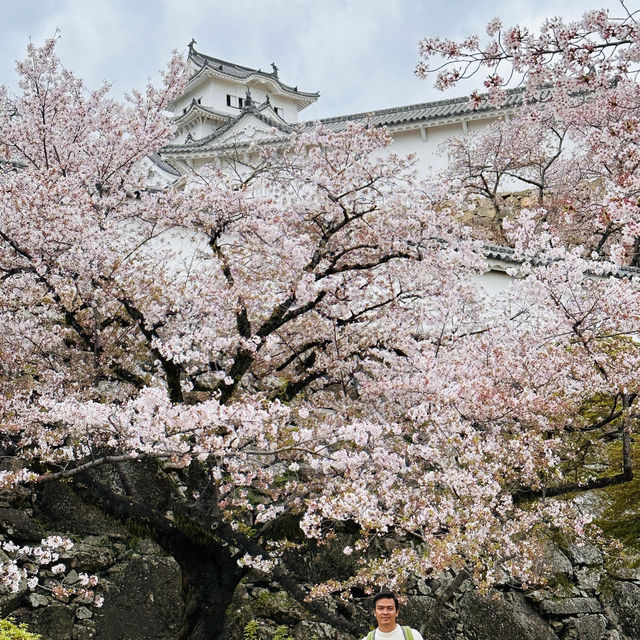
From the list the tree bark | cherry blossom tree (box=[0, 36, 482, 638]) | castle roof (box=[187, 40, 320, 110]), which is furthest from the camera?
castle roof (box=[187, 40, 320, 110])

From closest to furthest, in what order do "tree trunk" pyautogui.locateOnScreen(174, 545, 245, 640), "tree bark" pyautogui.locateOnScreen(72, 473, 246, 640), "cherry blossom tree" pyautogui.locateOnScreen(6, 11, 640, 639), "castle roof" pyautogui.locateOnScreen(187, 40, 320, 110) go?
"cherry blossom tree" pyautogui.locateOnScreen(6, 11, 640, 639)
"tree bark" pyautogui.locateOnScreen(72, 473, 246, 640)
"tree trunk" pyautogui.locateOnScreen(174, 545, 245, 640)
"castle roof" pyautogui.locateOnScreen(187, 40, 320, 110)

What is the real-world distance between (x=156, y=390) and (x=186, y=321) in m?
2.89

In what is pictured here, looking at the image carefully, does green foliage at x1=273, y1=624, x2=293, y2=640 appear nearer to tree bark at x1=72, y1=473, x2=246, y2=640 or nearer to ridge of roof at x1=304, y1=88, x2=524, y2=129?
tree bark at x1=72, y1=473, x2=246, y2=640

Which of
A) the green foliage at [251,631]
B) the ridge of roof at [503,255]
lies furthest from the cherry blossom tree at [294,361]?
the ridge of roof at [503,255]

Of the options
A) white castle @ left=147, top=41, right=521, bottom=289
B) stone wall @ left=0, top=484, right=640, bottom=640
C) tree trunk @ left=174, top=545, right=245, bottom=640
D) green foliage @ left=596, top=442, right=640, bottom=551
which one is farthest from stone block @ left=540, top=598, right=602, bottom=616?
white castle @ left=147, top=41, right=521, bottom=289

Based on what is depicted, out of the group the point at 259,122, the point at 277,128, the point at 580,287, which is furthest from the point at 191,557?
the point at 259,122

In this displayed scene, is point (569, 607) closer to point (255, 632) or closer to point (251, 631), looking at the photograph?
point (255, 632)

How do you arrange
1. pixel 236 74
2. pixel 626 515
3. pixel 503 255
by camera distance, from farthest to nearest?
pixel 236 74 < pixel 503 255 < pixel 626 515

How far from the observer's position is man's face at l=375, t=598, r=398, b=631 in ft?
14.9

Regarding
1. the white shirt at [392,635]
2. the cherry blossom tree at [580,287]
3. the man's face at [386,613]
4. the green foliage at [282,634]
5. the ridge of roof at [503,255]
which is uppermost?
the ridge of roof at [503,255]

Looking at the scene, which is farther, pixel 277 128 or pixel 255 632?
pixel 277 128

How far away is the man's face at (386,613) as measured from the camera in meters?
4.55

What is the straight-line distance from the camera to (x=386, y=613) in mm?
4559

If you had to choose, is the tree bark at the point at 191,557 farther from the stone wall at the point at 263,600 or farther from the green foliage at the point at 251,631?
the stone wall at the point at 263,600
